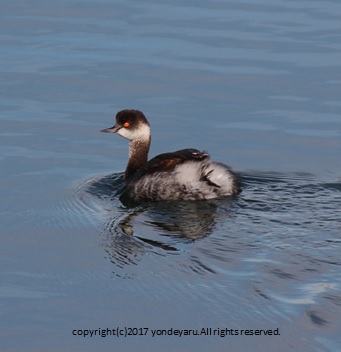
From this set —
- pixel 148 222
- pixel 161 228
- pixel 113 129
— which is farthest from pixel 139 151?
pixel 161 228

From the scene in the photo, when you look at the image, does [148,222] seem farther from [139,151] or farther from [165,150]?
[165,150]

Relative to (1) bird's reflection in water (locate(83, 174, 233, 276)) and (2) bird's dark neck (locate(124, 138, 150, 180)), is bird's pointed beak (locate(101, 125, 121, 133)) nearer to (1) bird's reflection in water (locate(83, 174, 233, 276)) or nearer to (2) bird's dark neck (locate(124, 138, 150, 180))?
(2) bird's dark neck (locate(124, 138, 150, 180))

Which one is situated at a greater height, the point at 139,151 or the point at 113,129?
the point at 113,129

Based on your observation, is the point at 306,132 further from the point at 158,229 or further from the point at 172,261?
the point at 172,261

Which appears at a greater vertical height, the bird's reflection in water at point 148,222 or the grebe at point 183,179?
the grebe at point 183,179

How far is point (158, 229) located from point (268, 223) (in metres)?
0.95

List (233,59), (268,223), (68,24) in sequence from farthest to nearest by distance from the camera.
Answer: (68,24) → (233,59) → (268,223)

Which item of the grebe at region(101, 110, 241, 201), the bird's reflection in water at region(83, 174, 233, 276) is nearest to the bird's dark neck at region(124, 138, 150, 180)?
the bird's reflection in water at region(83, 174, 233, 276)

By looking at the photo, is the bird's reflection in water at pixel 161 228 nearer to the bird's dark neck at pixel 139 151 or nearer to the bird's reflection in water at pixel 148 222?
the bird's reflection in water at pixel 148 222

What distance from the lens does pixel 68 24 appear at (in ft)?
56.2

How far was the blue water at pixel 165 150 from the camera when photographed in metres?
7.78

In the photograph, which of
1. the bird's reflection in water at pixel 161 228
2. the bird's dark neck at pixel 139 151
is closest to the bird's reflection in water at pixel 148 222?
the bird's reflection in water at pixel 161 228

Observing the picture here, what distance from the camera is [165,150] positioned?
1265 centimetres

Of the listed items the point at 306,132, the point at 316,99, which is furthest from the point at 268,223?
the point at 316,99
